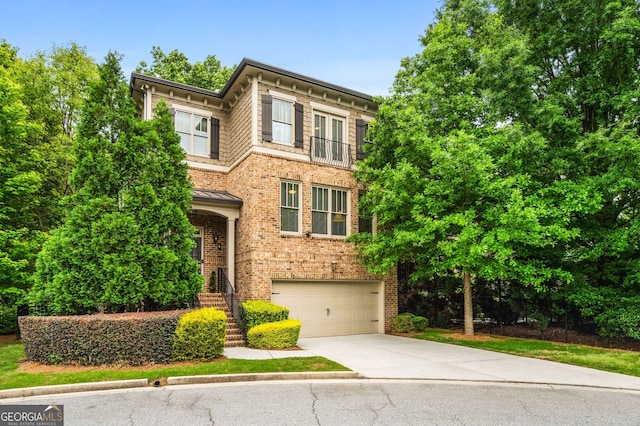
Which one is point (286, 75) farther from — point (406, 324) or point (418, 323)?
point (418, 323)

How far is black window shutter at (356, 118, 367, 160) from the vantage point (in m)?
15.6

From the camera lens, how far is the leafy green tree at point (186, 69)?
25922mm

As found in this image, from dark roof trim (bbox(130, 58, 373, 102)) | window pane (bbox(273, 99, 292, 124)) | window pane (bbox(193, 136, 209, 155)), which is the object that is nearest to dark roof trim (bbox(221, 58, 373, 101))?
dark roof trim (bbox(130, 58, 373, 102))

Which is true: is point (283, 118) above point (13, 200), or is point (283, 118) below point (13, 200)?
above

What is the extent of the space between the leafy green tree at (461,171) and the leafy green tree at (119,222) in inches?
237

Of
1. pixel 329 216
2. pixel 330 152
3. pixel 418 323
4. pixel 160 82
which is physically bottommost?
pixel 418 323

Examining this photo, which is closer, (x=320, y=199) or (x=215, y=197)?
(x=215, y=197)

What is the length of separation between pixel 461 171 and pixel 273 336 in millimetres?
6843

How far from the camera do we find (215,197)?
13.7 m

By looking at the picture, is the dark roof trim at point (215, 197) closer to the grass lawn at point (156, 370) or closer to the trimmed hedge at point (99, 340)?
the trimmed hedge at point (99, 340)

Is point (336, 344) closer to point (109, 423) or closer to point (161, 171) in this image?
point (161, 171)

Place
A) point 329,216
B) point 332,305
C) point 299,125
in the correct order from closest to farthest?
point 299,125, point 332,305, point 329,216

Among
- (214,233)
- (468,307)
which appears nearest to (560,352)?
(468,307)

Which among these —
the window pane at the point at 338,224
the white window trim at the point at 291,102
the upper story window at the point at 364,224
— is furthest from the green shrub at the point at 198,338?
the upper story window at the point at 364,224
